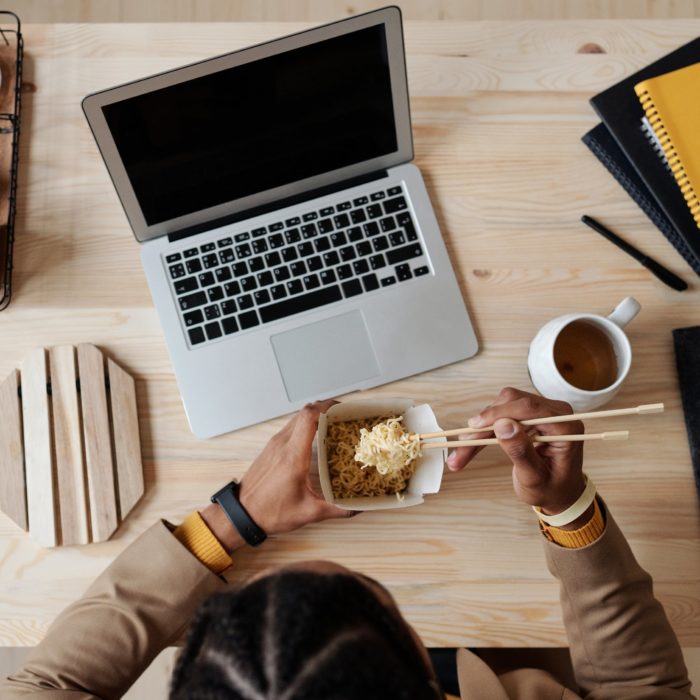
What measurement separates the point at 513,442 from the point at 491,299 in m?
Answer: 0.28

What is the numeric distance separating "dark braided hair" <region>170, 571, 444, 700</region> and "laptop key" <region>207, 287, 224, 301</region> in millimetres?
479

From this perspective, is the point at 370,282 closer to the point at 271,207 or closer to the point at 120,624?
the point at 271,207

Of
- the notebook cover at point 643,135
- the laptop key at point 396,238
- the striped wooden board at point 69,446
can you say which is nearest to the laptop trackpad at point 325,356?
the laptop key at point 396,238

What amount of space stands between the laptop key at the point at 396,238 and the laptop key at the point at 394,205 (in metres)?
0.03

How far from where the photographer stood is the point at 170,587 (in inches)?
31.9

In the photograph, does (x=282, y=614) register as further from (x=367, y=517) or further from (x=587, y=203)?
(x=587, y=203)

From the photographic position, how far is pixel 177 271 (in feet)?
3.01

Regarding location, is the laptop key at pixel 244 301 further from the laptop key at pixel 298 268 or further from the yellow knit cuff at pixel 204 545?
the yellow knit cuff at pixel 204 545

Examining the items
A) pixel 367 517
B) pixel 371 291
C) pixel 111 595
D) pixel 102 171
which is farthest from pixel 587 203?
pixel 111 595

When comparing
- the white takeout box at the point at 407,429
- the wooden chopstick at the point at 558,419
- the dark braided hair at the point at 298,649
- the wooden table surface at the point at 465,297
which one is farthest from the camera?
the wooden table surface at the point at 465,297

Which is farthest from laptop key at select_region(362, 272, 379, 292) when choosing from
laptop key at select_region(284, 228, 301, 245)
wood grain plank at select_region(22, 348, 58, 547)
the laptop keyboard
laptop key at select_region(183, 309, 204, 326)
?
wood grain plank at select_region(22, 348, 58, 547)

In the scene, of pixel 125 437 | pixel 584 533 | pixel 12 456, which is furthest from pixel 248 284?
pixel 584 533

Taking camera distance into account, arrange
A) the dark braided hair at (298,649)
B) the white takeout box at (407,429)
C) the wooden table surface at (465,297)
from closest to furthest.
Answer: the dark braided hair at (298,649), the white takeout box at (407,429), the wooden table surface at (465,297)

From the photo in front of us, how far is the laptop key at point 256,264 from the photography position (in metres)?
0.91
